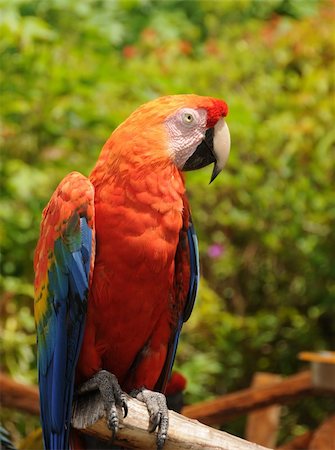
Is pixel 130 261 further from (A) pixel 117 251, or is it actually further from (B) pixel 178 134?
(B) pixel 178 134

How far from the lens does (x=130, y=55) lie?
323cm

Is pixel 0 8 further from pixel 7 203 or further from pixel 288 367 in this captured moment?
pixel 288 367

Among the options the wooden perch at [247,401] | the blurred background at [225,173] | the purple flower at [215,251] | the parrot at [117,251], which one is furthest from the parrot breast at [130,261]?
the purple flower at [215,251]

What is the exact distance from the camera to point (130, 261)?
0.96 metres

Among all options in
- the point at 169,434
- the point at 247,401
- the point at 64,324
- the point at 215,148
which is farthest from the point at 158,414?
the point at 247,401

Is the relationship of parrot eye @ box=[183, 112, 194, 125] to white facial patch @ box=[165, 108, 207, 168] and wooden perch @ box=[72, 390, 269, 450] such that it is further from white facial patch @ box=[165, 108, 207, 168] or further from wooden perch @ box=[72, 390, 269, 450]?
wooden perch @ box=[72, 390, 269, 450]

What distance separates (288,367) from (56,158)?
43.5 inches

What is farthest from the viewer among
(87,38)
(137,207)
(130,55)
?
(130,55)

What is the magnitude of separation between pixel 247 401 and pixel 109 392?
0.85 metres

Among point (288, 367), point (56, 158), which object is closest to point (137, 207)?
point (56, 158)

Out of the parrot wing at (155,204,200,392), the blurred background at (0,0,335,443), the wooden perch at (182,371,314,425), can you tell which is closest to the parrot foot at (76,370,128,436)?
the parrot wing at (155,204,200,392)

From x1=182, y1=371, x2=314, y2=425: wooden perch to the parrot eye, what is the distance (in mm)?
839

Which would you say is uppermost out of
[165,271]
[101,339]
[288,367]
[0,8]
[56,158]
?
[0,8]

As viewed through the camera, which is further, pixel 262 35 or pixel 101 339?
pixel 262 35
